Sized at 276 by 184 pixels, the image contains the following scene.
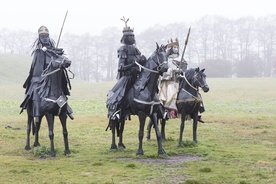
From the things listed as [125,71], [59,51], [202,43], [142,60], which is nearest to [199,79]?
[142,60]

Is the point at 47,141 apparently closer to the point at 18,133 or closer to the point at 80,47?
the point at 18,133

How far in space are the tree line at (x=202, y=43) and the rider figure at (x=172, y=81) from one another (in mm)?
64339

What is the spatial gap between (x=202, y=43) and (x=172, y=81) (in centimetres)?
7381

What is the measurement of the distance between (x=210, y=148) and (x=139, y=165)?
3415 millimetres

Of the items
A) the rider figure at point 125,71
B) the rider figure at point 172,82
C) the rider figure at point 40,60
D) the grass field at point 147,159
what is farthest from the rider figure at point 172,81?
the rider figure at point 40,60

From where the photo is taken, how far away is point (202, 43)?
284 ft

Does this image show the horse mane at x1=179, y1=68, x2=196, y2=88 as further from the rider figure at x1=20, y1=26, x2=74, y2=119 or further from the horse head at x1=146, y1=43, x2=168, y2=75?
the rider figure at x1=20, y1=26, x2=74, y2=119

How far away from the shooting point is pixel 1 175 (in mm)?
9258

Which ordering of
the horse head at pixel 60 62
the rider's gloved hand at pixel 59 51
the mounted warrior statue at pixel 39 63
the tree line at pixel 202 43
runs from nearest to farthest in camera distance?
the horse head at pixel 60 62, the rider's gloved hand at pixel 59 51, the mounted warrior statue at pixel 39 63, the tree line at pixel 202 43

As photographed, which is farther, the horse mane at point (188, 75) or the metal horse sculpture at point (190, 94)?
the horse mane at point (188, 75)

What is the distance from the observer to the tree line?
84.6m

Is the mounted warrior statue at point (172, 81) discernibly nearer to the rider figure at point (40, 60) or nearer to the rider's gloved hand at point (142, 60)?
the rider's gloved hand at point (142, 60)

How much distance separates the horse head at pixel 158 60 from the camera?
1095 cm

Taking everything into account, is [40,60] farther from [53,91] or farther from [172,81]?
[172,81]
